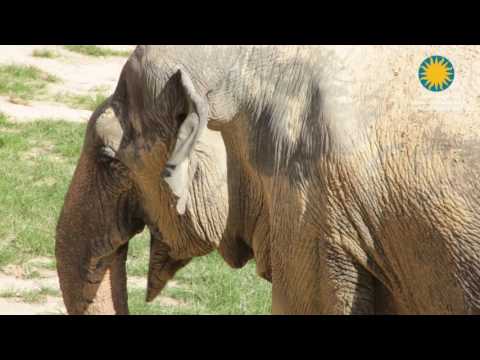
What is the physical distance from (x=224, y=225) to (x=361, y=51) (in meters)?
0.73

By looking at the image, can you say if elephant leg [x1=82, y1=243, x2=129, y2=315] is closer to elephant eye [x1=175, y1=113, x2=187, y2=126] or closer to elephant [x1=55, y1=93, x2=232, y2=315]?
elephant [x1=55, y1=93, x2=232, y2=315]

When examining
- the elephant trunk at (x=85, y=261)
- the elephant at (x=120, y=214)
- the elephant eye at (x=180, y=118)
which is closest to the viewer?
the elephant eye at (x=180, y=118)

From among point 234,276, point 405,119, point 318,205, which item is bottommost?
point 234,276

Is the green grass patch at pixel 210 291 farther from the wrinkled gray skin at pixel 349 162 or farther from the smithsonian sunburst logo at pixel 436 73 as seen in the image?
the smithsonian sunburst logo at pixel 436 73

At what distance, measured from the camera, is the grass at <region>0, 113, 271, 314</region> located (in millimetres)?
5738

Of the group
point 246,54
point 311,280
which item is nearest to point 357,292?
point 311,280

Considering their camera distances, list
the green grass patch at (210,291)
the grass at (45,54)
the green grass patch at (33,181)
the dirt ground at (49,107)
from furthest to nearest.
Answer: the grass at (45,54)
the green grass patch at (33,181)
the dirt ground at (49,107)
the green grass patch at (210,291)

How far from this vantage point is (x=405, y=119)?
2805 millimetres

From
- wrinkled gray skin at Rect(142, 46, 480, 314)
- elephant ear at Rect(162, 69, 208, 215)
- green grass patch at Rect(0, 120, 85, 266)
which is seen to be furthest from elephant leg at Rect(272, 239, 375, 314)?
green grass patch at Rect(0, 120, 85, 266)

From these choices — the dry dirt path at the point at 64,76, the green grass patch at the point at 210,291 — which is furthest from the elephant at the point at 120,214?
the dry dirt path at the point at 64,76

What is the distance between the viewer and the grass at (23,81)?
926 centimetres

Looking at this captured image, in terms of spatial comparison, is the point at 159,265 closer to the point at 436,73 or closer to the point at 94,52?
the point at 436,73

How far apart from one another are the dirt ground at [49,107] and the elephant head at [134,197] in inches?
72.3

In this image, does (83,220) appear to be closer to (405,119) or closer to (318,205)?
(318,205)
